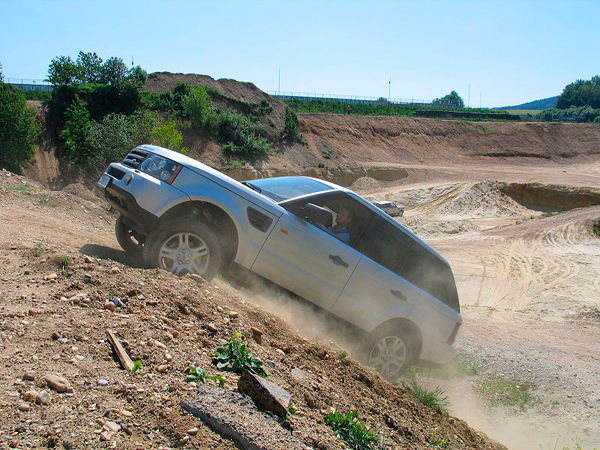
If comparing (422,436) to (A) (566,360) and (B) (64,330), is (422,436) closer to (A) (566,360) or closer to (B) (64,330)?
(B) (64,330)

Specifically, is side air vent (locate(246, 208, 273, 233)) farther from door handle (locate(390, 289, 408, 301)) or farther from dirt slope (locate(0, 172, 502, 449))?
door handle (locate(390, 289, 408, 301))

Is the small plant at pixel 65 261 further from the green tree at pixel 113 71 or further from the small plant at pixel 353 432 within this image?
the green tree at pixel 113 71

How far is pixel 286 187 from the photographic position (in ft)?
22.1

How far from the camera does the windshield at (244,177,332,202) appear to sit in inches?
256

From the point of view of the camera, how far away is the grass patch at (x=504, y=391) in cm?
755

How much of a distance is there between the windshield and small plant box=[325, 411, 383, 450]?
2.83 metres

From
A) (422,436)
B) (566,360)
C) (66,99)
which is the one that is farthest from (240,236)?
(66,99)

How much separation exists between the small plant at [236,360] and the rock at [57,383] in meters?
1.20

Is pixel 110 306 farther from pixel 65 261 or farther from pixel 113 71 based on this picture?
pixel 113 71

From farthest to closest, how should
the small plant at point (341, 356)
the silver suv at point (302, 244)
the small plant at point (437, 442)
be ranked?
the silver suv at point (302, 244)
the small plant at point (341, 356)
the small plant at point (437, 442)

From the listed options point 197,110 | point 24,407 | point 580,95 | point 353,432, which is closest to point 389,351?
point 353,432

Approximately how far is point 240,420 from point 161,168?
140 inches

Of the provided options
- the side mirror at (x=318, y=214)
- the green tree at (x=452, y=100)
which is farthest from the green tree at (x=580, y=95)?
the side mirror at (x=318, y=214)

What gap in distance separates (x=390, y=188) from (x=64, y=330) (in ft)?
138
